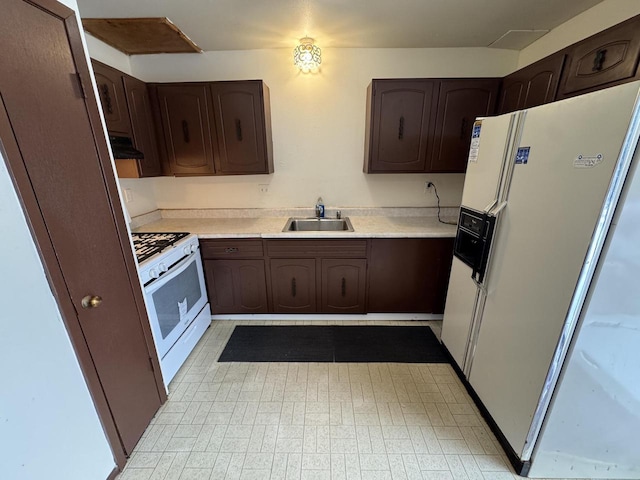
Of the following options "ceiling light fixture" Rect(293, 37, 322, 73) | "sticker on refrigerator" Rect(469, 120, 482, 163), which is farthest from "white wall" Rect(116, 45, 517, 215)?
"sticker on refrigerator" Rect(469, 120, 482, 163)

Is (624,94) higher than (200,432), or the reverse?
(624,94)

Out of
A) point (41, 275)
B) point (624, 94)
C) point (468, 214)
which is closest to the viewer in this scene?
point (624, 94)

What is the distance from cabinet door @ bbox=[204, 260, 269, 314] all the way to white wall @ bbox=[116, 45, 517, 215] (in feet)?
2.42

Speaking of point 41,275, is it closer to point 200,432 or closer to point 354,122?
point 200,432

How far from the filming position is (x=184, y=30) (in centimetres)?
202

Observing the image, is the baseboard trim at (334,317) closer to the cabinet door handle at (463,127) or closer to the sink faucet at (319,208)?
the sink faucet at (319,208)

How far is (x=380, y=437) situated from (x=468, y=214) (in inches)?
56.1

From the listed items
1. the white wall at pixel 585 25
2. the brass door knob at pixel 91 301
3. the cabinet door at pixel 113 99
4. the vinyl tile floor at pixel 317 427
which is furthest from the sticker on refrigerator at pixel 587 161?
the cabinet door at pixel 113 99

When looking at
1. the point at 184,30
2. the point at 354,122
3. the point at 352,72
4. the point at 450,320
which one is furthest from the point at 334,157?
the point at 450,320

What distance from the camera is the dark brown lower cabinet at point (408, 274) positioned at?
2271mm

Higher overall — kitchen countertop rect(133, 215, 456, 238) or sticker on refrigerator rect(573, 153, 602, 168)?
sticker on refrigerator rect(573, 153, 602, 168)

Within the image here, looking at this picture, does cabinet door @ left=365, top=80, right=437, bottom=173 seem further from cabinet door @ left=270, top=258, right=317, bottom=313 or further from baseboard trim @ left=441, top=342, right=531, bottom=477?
baseboard trim @ left=441, top=342, right=531, bottom=477

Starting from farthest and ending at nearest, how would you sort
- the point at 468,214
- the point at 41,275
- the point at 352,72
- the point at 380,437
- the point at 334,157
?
the point at 334,157 → the point at 352,72 → the point at 468,214 → the point at 380,437 → the point at 41,275

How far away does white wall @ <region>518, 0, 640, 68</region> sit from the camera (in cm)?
155
